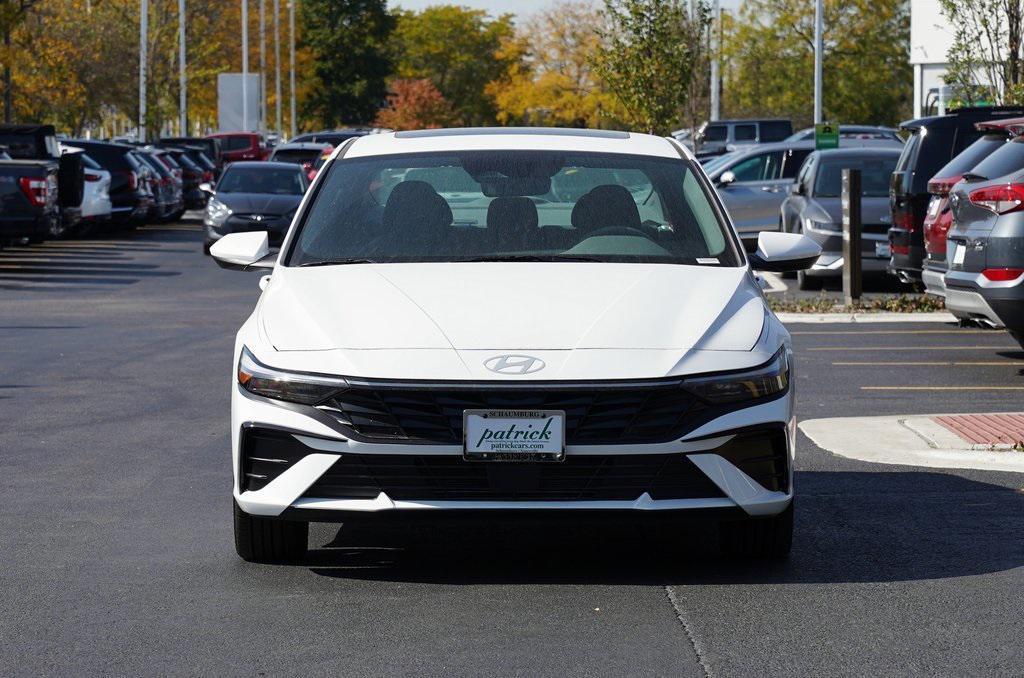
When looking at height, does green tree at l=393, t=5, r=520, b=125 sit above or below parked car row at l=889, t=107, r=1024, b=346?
above

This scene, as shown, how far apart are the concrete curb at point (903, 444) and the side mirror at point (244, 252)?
3.28 meters

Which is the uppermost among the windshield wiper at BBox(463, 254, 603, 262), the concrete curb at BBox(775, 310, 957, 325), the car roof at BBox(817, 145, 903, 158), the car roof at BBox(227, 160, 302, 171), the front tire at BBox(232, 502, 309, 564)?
the car roof at BBox(817, 145, 903, 158)

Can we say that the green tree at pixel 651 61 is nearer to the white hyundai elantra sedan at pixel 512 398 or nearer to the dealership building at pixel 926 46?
the dealership building at pixel 926 46

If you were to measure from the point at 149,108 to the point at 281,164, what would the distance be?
36.4 meters

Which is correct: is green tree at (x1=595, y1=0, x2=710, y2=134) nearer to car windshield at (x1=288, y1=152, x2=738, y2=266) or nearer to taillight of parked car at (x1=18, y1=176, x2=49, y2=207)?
taillight of parked car at (x1=18, y1=176, x2=49, y2=207)

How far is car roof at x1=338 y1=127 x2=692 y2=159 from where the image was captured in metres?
7.99

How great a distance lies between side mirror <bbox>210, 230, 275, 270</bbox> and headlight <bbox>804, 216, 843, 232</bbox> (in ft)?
44.5

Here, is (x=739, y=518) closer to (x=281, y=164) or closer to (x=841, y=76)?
(x=281, y=164)

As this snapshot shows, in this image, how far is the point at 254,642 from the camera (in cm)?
577

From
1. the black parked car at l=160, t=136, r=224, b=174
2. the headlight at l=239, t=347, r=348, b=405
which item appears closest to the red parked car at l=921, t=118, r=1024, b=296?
the headlight at l=239, t=347, r=348, b=405

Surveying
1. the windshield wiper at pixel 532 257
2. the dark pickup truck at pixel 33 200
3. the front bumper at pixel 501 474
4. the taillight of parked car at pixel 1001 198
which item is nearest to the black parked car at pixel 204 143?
the dark pickup truck at pixel 33 200

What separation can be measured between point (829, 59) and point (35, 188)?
55.5m

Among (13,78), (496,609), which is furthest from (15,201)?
(13,78)

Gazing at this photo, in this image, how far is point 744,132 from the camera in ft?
166
